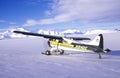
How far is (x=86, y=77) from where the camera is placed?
28.0 ft

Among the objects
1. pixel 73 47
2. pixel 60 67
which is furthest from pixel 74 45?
pixel 60 67

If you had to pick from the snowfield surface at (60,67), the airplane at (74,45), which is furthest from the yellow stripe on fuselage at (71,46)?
the snowfield surface at (60,67)

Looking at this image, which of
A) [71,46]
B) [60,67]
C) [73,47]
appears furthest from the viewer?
[71,46]

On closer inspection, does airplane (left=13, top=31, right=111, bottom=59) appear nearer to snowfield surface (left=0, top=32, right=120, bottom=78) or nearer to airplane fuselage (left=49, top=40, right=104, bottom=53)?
airplane fuselage (left=49, top=40, right=104, bottom=53)

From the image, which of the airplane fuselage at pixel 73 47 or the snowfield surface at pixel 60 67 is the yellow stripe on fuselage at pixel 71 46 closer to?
the airplane fuselage at pixel 73 47

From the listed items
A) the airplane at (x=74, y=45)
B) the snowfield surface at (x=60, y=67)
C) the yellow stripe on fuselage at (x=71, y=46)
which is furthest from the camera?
the yellow stripe on fuselage at (x=71, y=46)

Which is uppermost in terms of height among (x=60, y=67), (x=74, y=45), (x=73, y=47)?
(x=74, y=45)

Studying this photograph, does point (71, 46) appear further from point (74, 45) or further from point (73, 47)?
point (74, 45)

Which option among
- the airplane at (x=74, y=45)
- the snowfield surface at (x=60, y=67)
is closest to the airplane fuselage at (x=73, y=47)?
the airplane at (x=74, y=45)

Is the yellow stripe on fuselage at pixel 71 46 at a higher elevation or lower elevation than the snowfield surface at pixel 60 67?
higher

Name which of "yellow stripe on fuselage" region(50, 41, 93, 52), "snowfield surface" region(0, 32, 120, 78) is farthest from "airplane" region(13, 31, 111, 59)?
"snowfield surface" region(0, 32, 120, 78)

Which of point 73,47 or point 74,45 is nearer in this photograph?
point 74,45

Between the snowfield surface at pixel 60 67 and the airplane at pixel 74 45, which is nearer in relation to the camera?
the snowfield surface at pixel 60 67

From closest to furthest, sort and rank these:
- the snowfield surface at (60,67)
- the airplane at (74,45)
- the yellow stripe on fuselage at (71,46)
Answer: the snowfield surface at (60,67)
the airplane at (74,45)
the yellow stripe on fuselage at (71,46)
